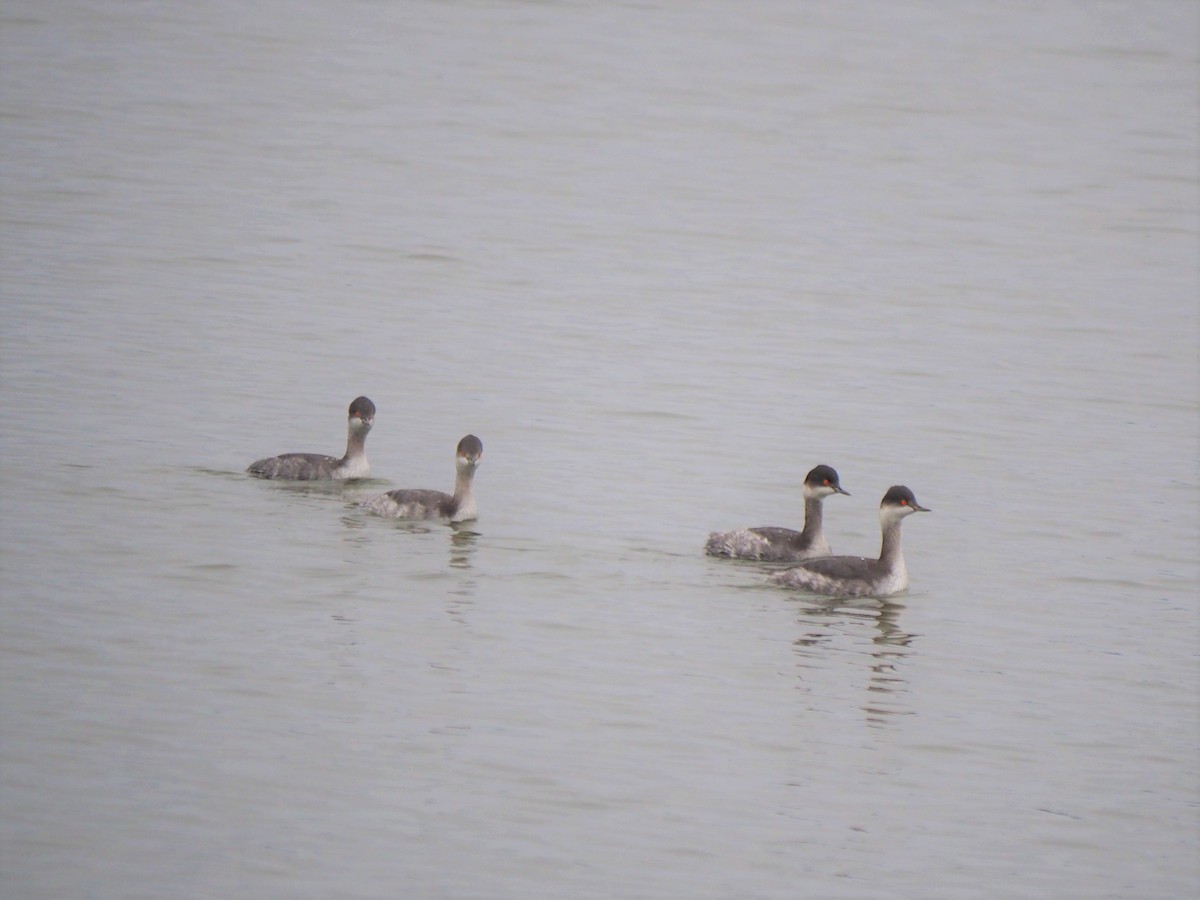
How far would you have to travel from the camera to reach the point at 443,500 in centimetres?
1588

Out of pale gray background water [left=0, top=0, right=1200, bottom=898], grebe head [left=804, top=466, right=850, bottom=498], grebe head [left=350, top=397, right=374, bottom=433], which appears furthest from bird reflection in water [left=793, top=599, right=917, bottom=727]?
grebe head [left=350, top=397, right=374, bottom=433]

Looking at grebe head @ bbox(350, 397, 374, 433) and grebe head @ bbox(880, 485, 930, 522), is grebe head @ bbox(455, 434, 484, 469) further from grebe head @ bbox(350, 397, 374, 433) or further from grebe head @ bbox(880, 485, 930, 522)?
grebe head @ bbox(880, 485, 930, 522)

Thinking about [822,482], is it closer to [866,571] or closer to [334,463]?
[866,571]

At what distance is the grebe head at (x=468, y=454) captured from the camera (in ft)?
52.3

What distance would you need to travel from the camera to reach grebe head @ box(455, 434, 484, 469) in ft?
52.3

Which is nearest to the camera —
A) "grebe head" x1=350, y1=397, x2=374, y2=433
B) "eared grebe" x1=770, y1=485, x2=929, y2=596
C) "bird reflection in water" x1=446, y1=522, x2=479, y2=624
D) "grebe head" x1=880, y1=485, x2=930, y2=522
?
"bird reflection in water" x1=446, y1=522, x2=479, y2=624

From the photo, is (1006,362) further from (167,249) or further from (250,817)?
(250,817)

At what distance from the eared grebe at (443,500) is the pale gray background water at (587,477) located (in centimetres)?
24

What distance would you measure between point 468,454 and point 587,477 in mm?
2088

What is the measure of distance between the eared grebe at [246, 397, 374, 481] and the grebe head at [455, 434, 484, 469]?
1.21 meters

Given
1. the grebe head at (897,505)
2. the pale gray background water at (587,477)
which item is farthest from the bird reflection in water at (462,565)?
Result: the grebe head at (897,505)

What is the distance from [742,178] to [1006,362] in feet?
40.7

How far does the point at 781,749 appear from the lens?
11.3m

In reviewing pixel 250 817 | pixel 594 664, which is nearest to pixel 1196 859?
pixel 594 664
